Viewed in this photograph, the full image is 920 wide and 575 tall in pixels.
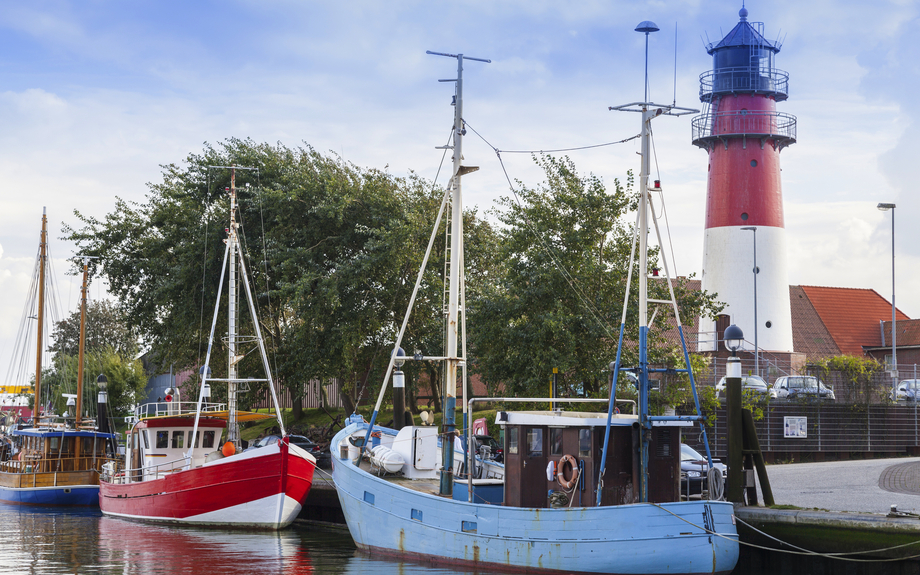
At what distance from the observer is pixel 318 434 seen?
41000 millimetres

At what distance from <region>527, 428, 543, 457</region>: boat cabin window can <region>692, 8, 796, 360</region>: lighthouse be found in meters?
30.2

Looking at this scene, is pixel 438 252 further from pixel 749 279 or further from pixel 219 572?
pixel 219 572

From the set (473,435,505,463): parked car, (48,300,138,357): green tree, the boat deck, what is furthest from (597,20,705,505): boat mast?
(48,300,138,357): green tree

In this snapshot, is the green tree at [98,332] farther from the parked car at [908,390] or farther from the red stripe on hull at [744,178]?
the parked car at [908,390]

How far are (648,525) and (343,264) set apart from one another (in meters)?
24.6

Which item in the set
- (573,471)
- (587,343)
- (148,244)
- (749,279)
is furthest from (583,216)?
(148,244)

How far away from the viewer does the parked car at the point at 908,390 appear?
121ft

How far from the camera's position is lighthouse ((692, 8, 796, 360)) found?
153ft

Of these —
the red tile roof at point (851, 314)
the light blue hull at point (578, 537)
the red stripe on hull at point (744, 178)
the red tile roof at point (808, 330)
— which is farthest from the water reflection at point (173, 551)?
the red tile roof at point (851, 314)

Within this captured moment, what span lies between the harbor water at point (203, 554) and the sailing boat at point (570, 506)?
0.89 metres

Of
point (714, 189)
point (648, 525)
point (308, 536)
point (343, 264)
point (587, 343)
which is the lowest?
point (308, 536)

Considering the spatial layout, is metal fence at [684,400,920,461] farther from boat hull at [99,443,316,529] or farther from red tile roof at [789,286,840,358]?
red tile roof at [789,286,840,358]

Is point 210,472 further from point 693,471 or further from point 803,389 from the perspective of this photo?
point 803,389

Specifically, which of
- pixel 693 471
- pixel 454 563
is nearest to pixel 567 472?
pixel 454 563
